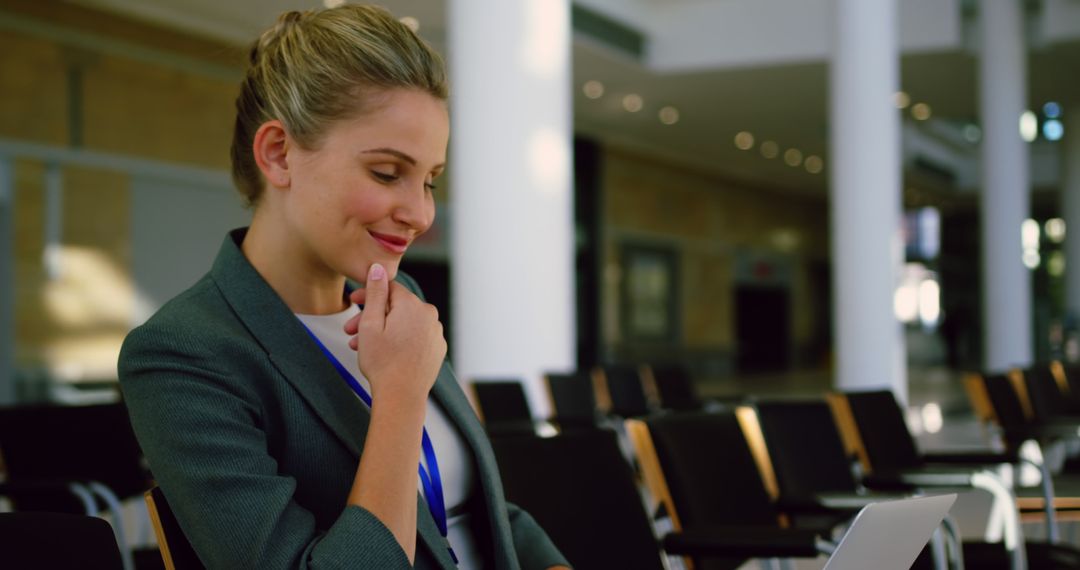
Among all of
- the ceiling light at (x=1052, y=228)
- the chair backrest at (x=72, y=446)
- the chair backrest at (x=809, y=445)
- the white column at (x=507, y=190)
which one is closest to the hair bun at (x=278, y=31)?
the chair backrest at (x=809, y=445)

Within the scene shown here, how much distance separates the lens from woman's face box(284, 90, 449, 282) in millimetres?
1475

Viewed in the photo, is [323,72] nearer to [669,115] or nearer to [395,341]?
[395,341]

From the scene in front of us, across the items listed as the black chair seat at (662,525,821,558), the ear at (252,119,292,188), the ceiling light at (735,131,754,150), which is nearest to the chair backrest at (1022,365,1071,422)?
the black chair seat at (662,525,821,558)

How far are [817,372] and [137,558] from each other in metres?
26.1

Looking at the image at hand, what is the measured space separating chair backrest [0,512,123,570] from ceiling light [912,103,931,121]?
1814 centimetres

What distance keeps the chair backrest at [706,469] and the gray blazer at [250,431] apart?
148 cm

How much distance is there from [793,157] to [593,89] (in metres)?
8.85

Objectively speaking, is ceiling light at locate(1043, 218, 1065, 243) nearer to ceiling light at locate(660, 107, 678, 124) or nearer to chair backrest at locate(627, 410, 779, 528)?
ceiling light at locate(660, 107, 678, 124)

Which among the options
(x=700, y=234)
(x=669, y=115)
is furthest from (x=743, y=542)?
(x=700, y=234)

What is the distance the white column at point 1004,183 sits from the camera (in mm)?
14297

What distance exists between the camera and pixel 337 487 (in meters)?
1.47

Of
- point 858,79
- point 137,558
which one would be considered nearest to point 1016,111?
point 858,79

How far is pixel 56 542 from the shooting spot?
139 cm

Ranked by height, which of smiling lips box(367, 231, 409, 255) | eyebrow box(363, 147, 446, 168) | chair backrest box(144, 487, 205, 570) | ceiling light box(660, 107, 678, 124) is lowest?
chair backrest box(144, 487, 205, 570)
